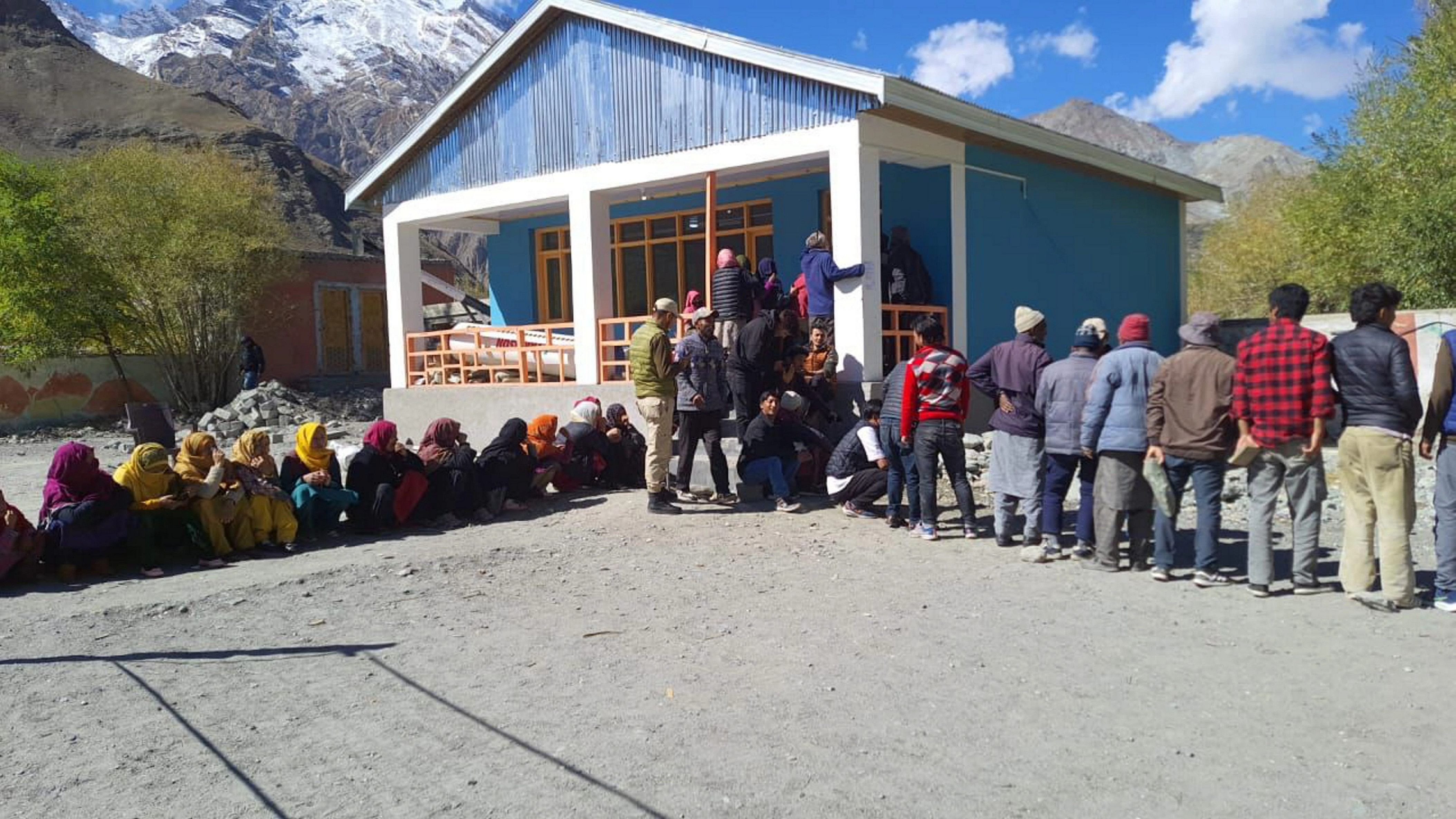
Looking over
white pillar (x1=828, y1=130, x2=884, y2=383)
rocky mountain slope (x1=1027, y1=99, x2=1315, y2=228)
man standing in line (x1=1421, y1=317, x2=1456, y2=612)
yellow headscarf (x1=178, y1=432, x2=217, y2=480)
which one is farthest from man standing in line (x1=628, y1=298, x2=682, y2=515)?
rocky mountain slope (x1=1027, y1=99, x2=1315, y2=228)

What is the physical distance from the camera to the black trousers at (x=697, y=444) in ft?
29.1

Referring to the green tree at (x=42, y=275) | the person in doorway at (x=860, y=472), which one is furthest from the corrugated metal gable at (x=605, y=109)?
the green tree at (x=42, y=275)

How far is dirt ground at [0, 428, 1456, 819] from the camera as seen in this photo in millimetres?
3482

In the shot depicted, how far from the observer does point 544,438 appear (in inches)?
384

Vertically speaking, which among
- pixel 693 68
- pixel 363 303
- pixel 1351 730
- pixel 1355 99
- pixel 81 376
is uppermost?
pixel 1355 99

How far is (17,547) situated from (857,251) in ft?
24.5

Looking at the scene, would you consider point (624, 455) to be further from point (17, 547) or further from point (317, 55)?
point (317, 55)

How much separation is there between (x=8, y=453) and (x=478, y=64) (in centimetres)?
1069

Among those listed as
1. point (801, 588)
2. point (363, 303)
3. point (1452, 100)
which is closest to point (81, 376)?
point (363, 303)

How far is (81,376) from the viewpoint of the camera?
20422 mm

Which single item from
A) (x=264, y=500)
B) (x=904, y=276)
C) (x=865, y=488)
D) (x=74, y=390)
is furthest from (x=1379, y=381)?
(x=74, y=390)

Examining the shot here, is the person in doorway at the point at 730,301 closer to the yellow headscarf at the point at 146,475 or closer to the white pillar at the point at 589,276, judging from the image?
the white pillar at the point at 589,276

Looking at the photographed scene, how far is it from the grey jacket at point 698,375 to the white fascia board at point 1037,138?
3230 millimetres

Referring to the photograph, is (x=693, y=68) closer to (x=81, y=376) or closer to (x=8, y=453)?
(x=8, y=453)
